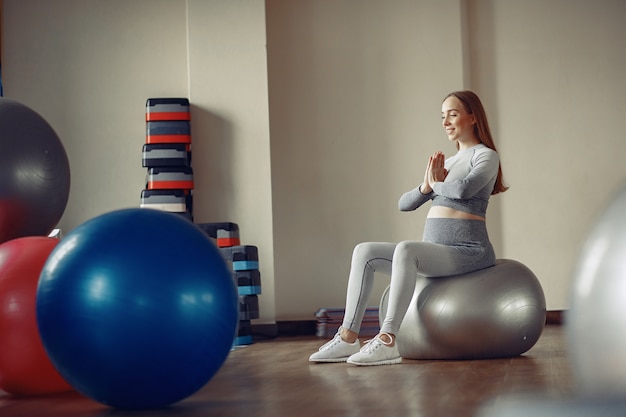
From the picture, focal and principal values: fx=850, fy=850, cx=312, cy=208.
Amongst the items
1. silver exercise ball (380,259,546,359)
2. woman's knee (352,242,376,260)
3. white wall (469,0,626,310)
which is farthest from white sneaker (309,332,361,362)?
white wall (469,0,626,310)

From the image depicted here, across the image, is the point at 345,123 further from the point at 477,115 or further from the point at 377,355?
the point at 377,355

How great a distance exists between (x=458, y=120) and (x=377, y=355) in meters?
1.12

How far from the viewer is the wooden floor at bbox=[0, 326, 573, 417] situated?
7.70 ft

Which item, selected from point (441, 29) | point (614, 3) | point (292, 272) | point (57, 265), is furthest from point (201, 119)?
point (57, 265)

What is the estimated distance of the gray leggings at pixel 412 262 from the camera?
11.4 ft

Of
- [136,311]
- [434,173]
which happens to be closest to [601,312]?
[136,311]

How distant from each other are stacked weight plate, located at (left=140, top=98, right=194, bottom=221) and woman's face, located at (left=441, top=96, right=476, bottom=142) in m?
2.21

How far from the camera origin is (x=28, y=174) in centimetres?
327

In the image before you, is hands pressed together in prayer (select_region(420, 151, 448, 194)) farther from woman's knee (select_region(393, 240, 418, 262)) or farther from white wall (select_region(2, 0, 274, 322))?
white wall (select_region(2, 0, 274, 322))

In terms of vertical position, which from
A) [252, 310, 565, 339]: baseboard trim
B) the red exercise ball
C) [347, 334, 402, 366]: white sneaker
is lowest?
[252, 310, 565, 339]: baseboard trim

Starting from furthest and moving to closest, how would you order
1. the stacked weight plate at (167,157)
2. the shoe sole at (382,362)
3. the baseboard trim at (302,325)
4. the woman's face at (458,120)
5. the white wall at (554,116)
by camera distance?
1. the white wall at (554,116)
2. the baseboard trim at (302,325)
3. the stacked weight plate at (167,157)
4. the woman's face at (458,120)
5. the shoe sole at (382,362)

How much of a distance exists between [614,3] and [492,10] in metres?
0.86

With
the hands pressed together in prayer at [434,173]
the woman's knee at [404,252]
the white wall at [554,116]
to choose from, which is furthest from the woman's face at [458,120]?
the white wall at [554,116]

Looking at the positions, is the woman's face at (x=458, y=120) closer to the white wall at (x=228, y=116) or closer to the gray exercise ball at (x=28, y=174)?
the gray exercise ball at (x=28, y=174)
